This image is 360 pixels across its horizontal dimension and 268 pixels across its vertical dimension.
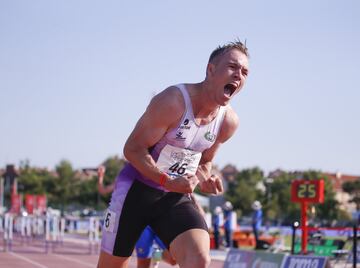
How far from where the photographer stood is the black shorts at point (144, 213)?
6.11 m

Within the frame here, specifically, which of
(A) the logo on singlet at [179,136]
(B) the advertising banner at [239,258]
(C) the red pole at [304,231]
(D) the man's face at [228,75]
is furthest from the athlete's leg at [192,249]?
(C) the red pole at [304,231]

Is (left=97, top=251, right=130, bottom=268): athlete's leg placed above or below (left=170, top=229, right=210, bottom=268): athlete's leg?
below

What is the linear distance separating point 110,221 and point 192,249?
79cm

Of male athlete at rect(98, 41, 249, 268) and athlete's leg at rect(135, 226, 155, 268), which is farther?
athlete's leg at rect(135, 226, 155, 268)

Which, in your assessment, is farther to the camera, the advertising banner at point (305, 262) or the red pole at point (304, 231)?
the red pole at point (304, 231)

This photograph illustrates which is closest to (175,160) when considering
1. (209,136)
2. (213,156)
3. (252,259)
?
(209,136)

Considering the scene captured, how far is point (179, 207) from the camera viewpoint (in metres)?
6.14

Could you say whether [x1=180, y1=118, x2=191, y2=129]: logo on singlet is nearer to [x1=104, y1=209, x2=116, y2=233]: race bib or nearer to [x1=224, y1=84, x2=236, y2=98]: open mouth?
[x1=224, y1=84, x2=236, y2=98]: open mouth

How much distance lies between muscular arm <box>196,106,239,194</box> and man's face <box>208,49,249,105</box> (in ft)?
1.30

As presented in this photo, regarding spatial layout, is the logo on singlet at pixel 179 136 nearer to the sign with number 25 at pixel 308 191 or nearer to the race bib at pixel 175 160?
the race bib at pixel 175 160

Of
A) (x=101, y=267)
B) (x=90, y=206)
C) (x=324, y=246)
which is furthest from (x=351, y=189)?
(x=101, y=267)

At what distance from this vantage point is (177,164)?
6.14 m

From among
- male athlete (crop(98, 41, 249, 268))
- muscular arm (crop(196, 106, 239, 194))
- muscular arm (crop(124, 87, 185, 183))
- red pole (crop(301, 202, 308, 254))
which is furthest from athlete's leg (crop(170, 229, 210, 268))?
red pole (crop(301, 202, 308, 254))

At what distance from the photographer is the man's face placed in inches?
231
